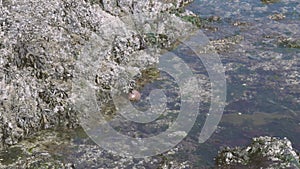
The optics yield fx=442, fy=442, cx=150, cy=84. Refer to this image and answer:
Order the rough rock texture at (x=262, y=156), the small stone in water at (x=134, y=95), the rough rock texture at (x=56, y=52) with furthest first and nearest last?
1. the small stone in water at (x=134, y=95)
2. the rough rock texture at (x=56, y=52)
3. the rough rock texture at (x=262, y=156)

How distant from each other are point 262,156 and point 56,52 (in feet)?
21.9

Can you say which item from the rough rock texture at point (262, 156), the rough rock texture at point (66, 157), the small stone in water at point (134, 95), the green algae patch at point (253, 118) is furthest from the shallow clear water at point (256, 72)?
the small stone in water at point (134, 95)

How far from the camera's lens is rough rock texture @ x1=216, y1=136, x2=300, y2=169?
10.3 meters

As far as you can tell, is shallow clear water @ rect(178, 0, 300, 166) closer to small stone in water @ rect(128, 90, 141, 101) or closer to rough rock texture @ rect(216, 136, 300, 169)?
rough rock texture @ rect(216, 136, 300, 169)

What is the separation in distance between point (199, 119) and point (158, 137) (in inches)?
56.4

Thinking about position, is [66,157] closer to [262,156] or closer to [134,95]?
[134,95]

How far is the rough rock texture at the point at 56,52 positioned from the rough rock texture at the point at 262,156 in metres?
4.35

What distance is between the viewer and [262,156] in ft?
34.7

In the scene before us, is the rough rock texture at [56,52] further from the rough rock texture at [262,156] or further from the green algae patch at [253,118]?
the rough rock texture at [262,156]

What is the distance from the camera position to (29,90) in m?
12.3

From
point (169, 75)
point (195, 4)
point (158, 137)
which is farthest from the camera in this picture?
point (195, 4)

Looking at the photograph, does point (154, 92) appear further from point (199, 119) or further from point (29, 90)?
point (29, 90)

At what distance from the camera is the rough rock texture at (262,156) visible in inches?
406

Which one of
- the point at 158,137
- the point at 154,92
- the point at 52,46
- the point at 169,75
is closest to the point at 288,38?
the point at 169,75
